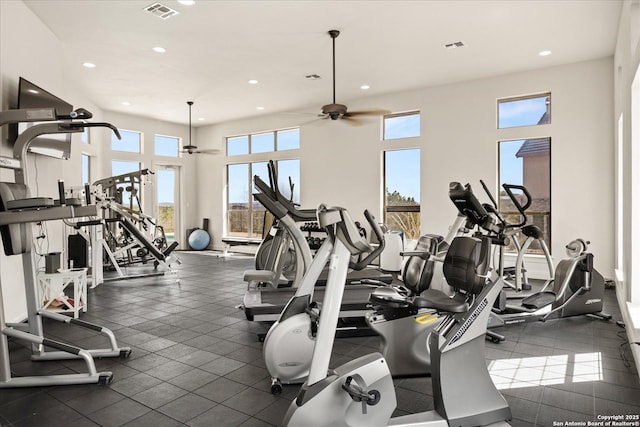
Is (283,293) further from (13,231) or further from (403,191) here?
(403,191)

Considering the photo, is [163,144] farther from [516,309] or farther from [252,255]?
[516,309]

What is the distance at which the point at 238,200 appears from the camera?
10.9 metres

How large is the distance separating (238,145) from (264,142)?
91cm

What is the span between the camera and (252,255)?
384 inches

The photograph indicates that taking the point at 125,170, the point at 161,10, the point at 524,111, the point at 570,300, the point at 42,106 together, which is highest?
the point at 161,10

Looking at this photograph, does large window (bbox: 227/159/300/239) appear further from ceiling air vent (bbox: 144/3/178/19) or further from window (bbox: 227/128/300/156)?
ceiling air vent (bbox: 144/3/178/19)

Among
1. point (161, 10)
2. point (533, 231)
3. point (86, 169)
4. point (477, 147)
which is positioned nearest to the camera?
point (161, 10)

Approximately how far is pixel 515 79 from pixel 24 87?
6.90 metres

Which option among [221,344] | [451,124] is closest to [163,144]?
[451,124]

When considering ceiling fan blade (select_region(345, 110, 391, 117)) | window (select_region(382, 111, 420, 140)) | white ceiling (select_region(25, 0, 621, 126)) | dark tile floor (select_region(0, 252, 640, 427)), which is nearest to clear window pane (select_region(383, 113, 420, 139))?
window (select_region(382, 111, 420, 140))

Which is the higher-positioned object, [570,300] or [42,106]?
[42,106]

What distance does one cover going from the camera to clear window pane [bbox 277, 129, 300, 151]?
31.7ft

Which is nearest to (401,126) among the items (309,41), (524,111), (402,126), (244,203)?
(402,126)

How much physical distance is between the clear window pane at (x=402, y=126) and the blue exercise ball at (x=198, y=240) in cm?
561
